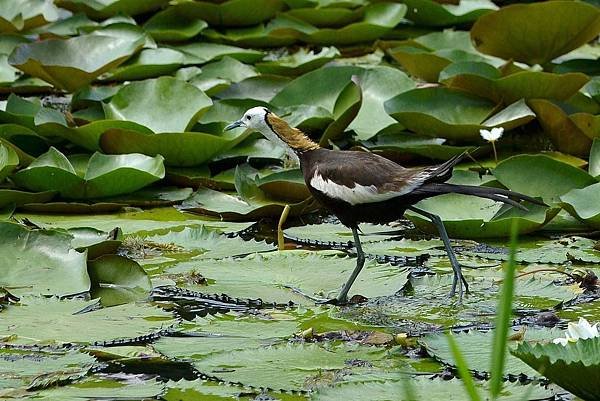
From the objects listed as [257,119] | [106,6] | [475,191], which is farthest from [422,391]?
[106,6]

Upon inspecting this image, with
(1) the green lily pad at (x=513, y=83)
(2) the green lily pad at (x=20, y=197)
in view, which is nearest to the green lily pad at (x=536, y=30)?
(1) the green lily pad at (x=513, y=83)

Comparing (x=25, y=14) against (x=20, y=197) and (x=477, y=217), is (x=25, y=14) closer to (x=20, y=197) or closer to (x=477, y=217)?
(x=20, y=197)

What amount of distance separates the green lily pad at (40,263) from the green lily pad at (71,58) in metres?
1.91

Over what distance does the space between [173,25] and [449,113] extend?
2.24 m

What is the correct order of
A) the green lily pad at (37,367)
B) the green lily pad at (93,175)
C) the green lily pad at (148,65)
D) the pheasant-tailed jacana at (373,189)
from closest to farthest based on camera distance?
1. the green lily pad at (37,367)
2. the pheasant-tailed jacana at (373,189)
3. the green lily pad at (93,175)
4. the green lily pad at (148,65)

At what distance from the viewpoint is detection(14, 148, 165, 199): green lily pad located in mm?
4652

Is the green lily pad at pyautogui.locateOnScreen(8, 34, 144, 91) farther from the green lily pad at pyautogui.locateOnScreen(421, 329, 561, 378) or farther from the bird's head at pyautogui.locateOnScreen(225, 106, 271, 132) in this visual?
the green lily pad at pyautogui.locateOnScreen(421, 329, 561, 378)

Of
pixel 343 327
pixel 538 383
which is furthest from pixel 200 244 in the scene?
pixel 538 383

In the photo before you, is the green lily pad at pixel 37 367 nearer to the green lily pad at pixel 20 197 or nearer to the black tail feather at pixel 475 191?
the black tail feather at pixel 475 191

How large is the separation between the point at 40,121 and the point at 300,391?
2.41 metres

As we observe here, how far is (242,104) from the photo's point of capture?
539cm

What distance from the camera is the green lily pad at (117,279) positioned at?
3.72 m

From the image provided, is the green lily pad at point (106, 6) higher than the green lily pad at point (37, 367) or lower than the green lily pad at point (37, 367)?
lower

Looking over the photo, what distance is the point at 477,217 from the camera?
443cm
